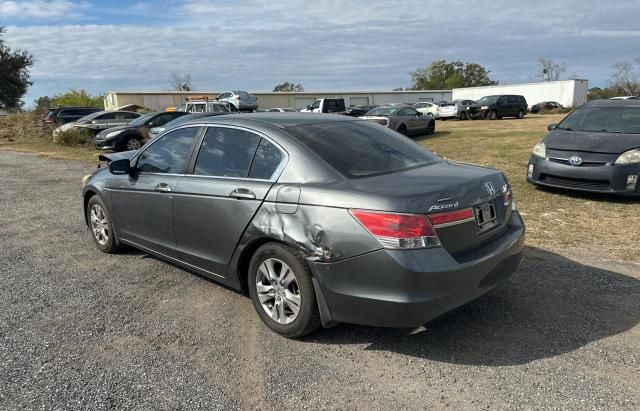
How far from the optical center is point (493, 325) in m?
3.64

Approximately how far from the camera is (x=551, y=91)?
50.4 m

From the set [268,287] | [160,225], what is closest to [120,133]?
[160,225]

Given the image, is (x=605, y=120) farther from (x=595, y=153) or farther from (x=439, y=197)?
(x=439, y=197)

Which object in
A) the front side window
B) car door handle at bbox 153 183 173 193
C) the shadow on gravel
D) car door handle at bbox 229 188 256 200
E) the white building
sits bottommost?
the shadow on gravel

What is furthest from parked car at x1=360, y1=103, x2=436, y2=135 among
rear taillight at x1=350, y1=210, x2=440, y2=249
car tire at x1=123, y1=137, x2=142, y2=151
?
rear taillight at x1=350, y1=210, x2=440, y2=249

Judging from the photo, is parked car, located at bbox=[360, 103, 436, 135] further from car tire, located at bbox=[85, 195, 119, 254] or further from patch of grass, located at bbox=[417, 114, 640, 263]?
car tire, located at bbox=[85, 195, 119, 254]

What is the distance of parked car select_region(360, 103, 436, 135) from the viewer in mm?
19734

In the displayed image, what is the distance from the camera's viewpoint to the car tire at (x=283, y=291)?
327 cm

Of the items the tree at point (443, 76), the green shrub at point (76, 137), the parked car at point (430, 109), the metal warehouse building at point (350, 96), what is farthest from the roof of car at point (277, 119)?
the tree at point (443, 76)

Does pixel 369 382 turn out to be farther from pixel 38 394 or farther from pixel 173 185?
pixel 173 185

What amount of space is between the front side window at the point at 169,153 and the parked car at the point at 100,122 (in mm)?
17335

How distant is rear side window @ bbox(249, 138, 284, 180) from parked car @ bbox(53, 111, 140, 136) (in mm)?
18748

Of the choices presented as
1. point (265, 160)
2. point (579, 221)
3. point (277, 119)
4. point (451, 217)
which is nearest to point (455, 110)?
point (579, 221)

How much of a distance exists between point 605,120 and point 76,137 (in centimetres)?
1932
